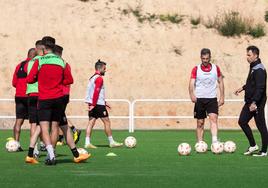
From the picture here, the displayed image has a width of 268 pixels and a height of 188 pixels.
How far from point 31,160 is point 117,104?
30228 mm

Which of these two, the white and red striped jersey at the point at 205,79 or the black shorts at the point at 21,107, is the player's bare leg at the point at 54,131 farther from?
the white and red striped jersey at the point at 205,79

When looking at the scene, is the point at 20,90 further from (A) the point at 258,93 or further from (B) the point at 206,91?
(A) the point at 258,93

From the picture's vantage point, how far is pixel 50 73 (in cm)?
1570

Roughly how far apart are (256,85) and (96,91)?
4.87m

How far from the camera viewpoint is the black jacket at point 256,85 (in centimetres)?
1831

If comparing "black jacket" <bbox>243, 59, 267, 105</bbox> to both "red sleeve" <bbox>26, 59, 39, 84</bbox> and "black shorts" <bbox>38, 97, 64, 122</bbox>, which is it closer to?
"black shorts" <bbox>38, 97, 64, 122</bbox>

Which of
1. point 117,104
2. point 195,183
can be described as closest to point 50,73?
point 195,183

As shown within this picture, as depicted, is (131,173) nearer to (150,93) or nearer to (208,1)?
(150,93)

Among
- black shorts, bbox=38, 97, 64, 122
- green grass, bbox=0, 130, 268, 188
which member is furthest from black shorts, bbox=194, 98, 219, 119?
black shorts, bbox=38, 97, 64, 122

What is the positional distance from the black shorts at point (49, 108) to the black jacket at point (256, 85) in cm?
449

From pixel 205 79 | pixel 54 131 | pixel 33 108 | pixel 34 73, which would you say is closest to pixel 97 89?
pixel 205 79

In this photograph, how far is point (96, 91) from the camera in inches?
860

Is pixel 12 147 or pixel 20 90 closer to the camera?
pixel 12 147

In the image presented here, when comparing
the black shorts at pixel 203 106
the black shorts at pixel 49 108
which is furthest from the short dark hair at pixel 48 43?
the black shorts at pixel 203 106
